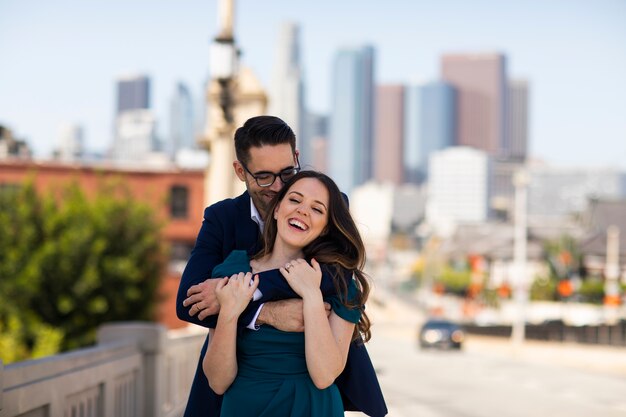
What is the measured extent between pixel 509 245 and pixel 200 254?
10133cm

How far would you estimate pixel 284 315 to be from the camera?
3.51 meters

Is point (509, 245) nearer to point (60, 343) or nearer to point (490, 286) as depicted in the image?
point (490, 286)

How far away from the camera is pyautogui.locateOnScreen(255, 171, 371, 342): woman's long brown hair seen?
12.0 feet

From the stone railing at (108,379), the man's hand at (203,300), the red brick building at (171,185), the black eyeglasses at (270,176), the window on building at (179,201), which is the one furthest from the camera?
the window on building at (179,201)

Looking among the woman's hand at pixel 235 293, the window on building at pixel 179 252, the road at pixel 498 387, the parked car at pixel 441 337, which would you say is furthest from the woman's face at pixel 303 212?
the window on building at pixel 179 252

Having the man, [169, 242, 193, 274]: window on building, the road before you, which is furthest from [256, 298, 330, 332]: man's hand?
[169, 242, 193, 274]: window on building

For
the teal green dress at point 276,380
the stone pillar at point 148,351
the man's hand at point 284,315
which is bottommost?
the stone pillar at point 148,351

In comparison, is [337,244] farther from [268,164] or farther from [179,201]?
[179,201]

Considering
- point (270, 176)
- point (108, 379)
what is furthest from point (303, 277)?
point (108, 379)

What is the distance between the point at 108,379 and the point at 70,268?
2581cm

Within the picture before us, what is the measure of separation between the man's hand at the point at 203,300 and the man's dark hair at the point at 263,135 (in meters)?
0.68

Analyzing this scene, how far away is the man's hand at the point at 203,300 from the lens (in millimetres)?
3578

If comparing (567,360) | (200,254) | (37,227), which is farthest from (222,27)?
(567,360)

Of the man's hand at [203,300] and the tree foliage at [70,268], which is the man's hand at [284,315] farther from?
the tree foliage at [70,268]
